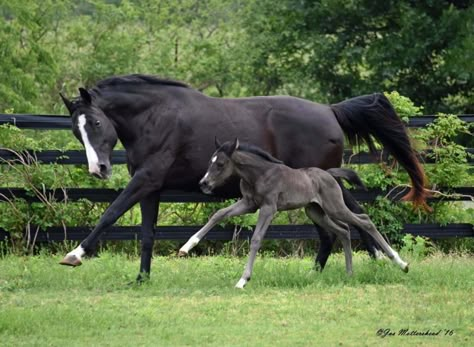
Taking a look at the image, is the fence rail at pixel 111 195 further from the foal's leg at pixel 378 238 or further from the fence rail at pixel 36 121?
the foal's leg at pixel 378 238

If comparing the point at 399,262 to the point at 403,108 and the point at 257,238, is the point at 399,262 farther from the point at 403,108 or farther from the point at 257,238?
the point at 403,108

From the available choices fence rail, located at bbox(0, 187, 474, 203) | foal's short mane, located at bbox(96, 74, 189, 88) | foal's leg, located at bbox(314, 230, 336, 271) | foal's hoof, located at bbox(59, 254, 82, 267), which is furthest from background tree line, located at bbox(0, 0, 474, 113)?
foal's hoof, located at bbox(59, 254, 82, 267)

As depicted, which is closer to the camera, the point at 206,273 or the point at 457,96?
the point at 206,273

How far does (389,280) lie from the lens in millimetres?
9516

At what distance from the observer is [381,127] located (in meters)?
10.8

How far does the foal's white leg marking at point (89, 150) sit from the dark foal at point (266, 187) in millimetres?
984

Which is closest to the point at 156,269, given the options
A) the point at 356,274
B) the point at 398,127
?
the point at 356,274

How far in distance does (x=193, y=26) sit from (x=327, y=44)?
Result: 7043 mm

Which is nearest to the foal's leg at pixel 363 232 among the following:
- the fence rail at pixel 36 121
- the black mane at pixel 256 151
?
the black mane at pixel 256 151

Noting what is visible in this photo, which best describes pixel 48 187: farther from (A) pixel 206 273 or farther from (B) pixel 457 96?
(B) pixel 457 96

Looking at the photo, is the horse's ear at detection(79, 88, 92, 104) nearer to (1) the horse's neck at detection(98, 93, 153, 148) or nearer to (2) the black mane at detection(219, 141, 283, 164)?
(1) the horse's neck at detection(98, 93, 153, 148)

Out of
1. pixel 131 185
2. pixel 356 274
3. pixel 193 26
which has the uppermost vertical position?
pixel 131 185

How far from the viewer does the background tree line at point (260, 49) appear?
22.9 meters

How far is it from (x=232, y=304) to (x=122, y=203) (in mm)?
1669
